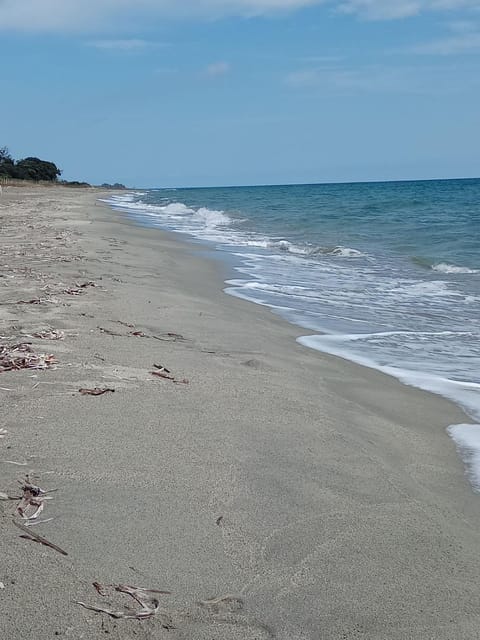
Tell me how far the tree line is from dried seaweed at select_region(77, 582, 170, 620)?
6525cm

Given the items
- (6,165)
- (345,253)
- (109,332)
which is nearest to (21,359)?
(109,332)

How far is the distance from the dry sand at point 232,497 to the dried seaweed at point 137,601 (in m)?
0.03

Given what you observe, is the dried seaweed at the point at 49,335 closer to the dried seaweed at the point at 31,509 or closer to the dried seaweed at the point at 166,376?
the dried seaweed at the point at 166,376

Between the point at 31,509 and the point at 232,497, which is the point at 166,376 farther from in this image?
the point at 31,509

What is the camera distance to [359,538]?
2.97m

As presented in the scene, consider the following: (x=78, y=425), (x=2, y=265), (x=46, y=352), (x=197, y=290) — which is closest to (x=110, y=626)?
(x=78, y=425)

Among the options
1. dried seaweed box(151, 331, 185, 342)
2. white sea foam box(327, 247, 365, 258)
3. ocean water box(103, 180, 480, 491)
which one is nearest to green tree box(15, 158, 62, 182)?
ocean water box(103, 180, 480, 491)

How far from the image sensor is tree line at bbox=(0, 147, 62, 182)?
2702 inches

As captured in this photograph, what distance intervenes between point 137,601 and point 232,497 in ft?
2.97

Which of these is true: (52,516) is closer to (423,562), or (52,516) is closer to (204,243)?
(423,562)

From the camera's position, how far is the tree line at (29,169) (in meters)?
68.6

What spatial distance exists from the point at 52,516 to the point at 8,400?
54.7 inches

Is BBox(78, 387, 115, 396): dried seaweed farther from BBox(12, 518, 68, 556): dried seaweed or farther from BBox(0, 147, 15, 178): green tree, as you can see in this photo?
BBox(0, 147, 15, 178): green tree

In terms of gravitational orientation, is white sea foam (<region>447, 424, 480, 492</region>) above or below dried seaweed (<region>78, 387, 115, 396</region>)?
below
